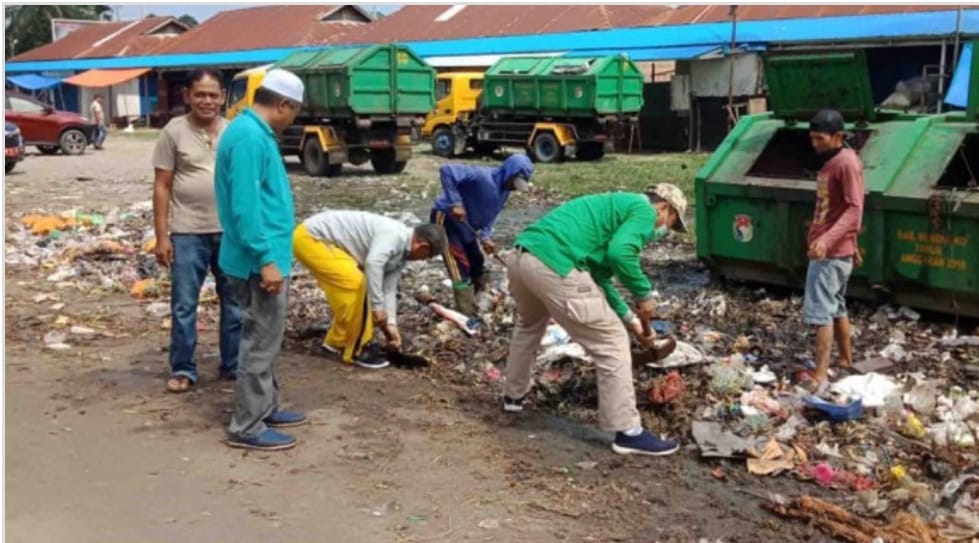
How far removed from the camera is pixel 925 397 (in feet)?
16.7

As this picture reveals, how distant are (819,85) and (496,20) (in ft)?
85.7

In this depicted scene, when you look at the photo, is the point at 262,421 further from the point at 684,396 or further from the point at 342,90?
the point at 342,90

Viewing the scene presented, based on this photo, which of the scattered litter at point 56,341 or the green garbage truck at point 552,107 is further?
the green garbage truck at point 552,107

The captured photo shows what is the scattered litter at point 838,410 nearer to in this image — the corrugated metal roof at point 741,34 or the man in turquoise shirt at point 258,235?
the man in turquoise shirt at point 258,235

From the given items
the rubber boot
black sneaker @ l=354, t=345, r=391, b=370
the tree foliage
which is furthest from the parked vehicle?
the tree foliage

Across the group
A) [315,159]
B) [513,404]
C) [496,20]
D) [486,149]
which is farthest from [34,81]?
[513,404]

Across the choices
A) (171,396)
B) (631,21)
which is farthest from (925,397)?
(631,21)

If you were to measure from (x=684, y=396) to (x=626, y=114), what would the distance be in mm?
18845

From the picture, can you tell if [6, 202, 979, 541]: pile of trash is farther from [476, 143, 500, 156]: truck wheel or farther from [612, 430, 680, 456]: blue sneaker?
[476, 143, 500, 156]: truck wheel

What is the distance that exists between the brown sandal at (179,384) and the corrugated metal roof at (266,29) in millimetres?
32017

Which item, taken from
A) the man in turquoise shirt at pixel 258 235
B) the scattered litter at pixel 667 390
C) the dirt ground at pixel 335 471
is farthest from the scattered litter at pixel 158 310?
the scattered litter at pixel 667 390

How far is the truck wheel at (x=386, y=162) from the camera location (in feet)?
65.7

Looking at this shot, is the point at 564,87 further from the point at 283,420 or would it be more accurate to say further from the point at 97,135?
the point at 283,420

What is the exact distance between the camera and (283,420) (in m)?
4.94
